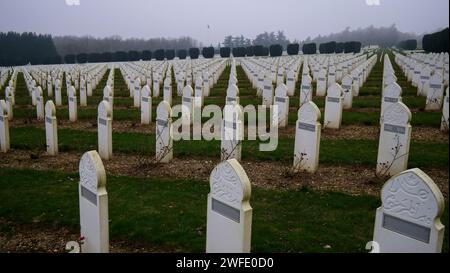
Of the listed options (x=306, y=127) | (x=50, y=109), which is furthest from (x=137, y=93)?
(x=306, y=127)

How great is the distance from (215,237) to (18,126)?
438 inches

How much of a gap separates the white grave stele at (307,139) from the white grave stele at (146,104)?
6.00m

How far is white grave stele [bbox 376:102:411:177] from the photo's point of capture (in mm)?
6598

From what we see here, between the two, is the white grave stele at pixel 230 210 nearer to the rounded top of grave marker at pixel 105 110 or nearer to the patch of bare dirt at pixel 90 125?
the rounded top of grave marker at pixel 105 110

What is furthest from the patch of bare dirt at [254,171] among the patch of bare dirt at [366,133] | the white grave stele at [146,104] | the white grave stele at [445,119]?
the white grave stele at [146,104]

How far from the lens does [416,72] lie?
17453 mm

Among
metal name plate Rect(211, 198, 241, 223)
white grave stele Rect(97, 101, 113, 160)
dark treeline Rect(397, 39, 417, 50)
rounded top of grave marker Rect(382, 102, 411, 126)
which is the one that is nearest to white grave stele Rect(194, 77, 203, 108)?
white grave stele Rect(97, 101, 113, 160)

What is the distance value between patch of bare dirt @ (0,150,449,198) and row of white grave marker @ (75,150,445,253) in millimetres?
3086

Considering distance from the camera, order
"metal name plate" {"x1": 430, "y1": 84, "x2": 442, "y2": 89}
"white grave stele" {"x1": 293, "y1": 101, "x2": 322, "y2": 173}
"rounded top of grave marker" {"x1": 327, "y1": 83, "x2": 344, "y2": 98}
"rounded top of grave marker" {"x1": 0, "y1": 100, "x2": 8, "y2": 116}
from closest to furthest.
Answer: "white grave stele" {"x1": 293, "y1": 101, "x2": 322, "y2": 173}
"rounded top of grave marker" {"x1": 0, "y1": 100, "x2": 8, "y2": 116}
"rounded top of grave marker" {"x1": 327, "y1": 83, "x2": 344, "y2": 98}
"metal name plate" {"x1": 430, "y1": 84, "x2": 442, "y2": 89}

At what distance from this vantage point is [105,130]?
8.45 meters

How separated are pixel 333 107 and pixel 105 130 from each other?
588cm

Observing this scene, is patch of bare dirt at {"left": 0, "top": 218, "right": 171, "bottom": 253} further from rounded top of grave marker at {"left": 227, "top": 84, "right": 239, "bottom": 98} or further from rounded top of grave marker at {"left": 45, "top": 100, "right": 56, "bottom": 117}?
rounded top of grave marker at {"left": 227, "top": 84, "right": 239, "bottom": 98}

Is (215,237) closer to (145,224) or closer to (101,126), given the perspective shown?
(145,224)

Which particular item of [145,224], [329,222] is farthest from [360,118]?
[145,224]
